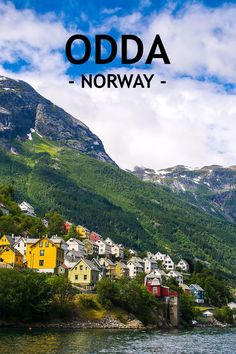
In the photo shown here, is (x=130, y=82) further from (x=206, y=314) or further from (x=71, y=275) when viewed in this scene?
(x=206, y=314)

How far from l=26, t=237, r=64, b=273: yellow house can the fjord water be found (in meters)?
31.7

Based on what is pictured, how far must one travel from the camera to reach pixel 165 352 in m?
66.1

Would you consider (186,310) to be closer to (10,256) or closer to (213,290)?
(10,256)

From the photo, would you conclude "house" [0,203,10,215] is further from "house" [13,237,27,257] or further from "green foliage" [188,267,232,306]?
"green foliage" [188,267,232,306]

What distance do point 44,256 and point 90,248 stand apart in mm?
52859

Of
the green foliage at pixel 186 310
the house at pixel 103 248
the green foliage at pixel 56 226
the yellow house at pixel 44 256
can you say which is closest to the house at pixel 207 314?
the green foliage at pixel 186 310

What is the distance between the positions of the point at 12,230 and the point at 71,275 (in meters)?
33.4

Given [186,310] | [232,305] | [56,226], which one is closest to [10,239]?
[56,226]

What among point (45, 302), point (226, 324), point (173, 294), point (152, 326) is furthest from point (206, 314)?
point (45, 302)

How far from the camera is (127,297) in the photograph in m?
99.3

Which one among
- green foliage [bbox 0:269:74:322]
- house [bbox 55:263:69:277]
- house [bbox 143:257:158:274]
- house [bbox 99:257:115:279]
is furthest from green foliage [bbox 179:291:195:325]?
house [bbox 143:257:158:274]

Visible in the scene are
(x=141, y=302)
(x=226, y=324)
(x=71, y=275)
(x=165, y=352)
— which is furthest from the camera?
(x=226, y=324)

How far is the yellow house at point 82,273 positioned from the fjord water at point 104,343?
25744 mm

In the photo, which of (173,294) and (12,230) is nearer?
(173,294)
